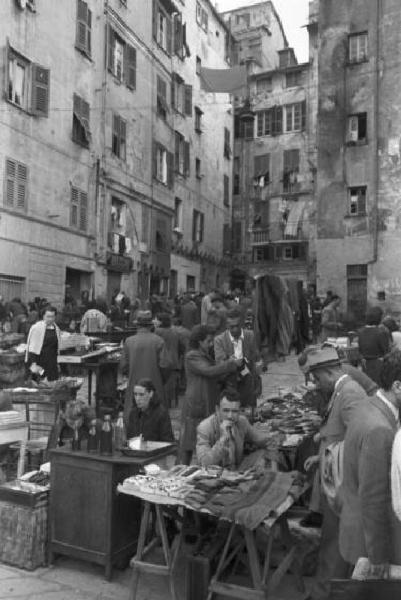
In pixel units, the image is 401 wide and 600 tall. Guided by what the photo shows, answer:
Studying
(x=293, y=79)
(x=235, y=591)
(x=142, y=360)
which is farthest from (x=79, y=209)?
(x=293, y=79)

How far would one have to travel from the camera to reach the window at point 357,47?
22.3 metres

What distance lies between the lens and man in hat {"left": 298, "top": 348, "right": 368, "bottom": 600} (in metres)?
4.05

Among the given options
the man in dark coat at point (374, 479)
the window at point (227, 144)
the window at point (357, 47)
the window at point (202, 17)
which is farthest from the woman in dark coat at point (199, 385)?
the window at point (227, 144)

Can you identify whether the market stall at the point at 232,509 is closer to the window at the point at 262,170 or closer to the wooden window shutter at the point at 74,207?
the wooden window shutter at the point at 74,207

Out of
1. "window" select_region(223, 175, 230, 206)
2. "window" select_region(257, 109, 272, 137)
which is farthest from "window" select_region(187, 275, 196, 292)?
"window" select_region(257, 109, 272, 137)

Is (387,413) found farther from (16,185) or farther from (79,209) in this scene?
(79,209)

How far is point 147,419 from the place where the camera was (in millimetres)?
5984

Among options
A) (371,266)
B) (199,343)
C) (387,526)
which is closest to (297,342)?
(199,343)

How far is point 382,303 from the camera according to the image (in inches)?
827

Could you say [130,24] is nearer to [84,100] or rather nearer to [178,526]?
[84,100]

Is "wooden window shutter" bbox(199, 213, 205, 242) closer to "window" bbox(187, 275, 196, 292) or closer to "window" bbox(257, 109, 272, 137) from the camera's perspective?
"window" bbox(187, 275, 196, 292)

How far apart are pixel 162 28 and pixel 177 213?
820 centimetres

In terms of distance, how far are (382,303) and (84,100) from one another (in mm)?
12315

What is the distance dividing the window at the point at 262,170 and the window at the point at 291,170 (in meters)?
1.19
